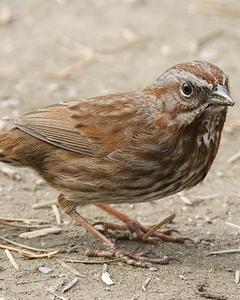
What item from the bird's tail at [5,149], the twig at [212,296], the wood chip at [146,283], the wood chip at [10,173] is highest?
the bird's tail at [5,149]

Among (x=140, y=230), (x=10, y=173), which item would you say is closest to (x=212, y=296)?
(x=140, y=230)

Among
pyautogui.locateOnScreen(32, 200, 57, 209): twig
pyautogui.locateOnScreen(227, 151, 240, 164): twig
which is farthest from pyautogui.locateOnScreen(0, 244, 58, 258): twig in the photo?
pyautogui.locateOnScreen(227, 151, 240, 164): twig

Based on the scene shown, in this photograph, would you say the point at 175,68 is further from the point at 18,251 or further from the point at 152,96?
the point at 18,251

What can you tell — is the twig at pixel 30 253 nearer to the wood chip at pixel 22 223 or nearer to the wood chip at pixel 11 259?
the wood chip at pixel 11 259

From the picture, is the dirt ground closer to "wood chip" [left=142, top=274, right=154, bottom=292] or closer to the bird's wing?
"wood chip" [left=142, top=274, right=154, bottom=292]

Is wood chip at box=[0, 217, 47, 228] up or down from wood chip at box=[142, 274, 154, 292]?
down

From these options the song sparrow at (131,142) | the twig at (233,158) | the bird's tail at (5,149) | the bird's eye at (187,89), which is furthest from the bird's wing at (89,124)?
the twig at (233,158)

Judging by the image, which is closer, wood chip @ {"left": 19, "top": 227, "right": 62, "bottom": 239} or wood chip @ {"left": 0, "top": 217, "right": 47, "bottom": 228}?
wood chip @ {"left": 19, "top": 227, "right": 62, "bottom": 239}
